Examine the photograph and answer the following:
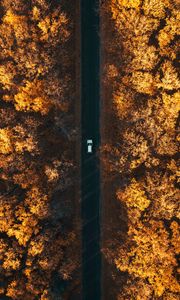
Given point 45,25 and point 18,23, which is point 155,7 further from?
point 18,23

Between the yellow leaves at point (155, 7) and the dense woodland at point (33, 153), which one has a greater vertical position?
the yellow leaves at point (155, 7)

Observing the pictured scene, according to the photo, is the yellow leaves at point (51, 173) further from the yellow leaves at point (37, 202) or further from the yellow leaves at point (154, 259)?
the yellow leaves at point (154, 259)

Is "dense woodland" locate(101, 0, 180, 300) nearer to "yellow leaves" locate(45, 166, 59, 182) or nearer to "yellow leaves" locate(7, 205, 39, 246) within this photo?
"yellow leaves" locate(45, 166, 59, 182)

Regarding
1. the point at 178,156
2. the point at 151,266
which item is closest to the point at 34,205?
the point at 151,266

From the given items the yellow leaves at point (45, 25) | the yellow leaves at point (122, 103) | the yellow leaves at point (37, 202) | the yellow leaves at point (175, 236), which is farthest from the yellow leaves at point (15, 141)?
the yellow leaves at point (175, 236)

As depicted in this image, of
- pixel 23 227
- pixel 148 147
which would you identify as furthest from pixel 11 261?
pixel 148 147

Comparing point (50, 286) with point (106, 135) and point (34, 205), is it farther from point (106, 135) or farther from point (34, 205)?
point (106, 135)

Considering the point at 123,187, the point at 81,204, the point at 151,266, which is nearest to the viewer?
the point at 151,266
